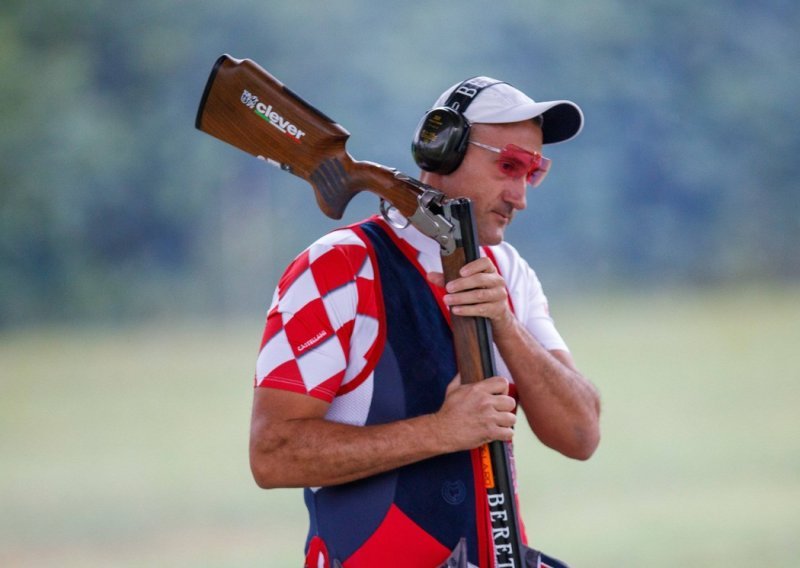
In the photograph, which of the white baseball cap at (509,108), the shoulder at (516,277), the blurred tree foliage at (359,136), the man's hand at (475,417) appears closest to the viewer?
the man's hand at (475,417)

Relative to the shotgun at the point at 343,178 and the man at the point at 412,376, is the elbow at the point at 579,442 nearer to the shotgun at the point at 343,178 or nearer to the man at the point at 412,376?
the man at the point at 412,376

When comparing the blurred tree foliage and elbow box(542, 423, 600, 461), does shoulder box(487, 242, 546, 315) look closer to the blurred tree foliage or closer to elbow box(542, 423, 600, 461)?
elbow box(542, 423, 600, 461)

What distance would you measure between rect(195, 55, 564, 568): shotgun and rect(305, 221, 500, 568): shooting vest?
0.06 m

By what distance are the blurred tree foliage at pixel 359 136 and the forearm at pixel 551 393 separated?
4642 millimetres

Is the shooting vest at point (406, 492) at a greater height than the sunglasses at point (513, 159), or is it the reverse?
the sunglasses at point (513, 159)

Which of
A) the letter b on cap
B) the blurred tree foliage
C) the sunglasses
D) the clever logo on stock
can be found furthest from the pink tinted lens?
the blurred tree foliage

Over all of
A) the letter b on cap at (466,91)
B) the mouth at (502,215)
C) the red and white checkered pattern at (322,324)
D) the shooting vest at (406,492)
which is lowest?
the shooting vest at (406,492)

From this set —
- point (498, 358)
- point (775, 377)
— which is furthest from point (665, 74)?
point (498, 358)

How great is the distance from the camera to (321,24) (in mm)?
6848

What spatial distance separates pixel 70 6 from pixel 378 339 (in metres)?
5.38

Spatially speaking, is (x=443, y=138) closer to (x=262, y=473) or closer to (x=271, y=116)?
(x=271, y=116)

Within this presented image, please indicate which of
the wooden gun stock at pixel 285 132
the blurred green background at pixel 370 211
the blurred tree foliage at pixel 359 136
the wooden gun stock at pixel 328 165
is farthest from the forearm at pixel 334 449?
the blurred tree foliage at pixel 359 136

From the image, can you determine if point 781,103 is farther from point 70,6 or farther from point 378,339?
point 378,339

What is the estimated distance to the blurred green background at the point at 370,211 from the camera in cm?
564
